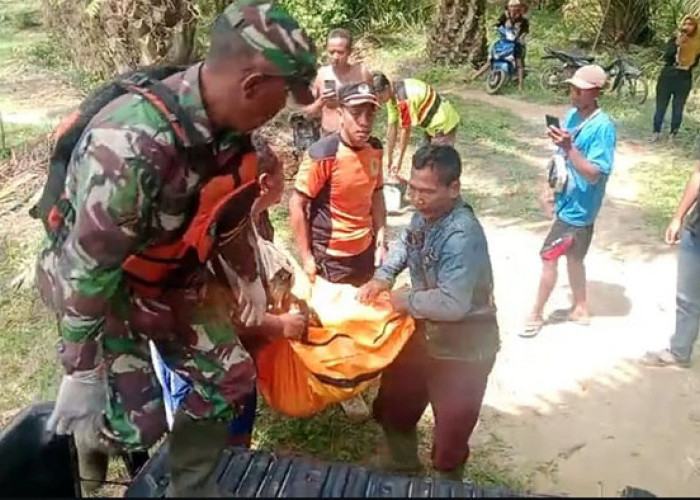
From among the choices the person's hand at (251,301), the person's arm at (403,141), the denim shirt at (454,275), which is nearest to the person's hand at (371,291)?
the denim shirt at (454,275)

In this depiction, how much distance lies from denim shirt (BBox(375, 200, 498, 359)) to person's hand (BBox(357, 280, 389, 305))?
0.16 m

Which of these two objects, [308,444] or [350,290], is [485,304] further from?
[308,444]

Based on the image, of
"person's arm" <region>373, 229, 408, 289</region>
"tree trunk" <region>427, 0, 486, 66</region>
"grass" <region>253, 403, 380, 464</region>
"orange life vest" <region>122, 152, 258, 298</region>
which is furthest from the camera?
"tree trunk" <region>427, 0, 486, 66</region>

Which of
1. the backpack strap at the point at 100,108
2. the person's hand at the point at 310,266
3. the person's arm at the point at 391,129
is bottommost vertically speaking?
the person's arm at the point at 391,129

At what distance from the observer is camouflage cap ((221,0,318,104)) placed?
1992 millimetres

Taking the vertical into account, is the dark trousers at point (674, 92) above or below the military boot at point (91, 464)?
below

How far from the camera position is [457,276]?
286 centimetres

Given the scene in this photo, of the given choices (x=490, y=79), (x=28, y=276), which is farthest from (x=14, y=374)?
(x=490, y=79)

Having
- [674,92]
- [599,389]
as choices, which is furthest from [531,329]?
[674,92]

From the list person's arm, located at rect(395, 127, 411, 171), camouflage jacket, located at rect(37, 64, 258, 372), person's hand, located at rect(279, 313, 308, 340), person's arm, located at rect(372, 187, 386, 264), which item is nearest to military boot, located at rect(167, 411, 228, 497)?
camouflage jacket, located at rect(37, 64, 258, 372)

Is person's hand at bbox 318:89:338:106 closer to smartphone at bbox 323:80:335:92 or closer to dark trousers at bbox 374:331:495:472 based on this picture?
smartphone at bbox 323:80:335:92

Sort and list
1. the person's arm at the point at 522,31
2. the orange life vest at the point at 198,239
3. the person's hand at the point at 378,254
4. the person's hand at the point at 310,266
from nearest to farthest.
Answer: the orange life vest at the point at 198,239
the person's hand at the point at 310,266
the person's hand at the point at 378,254
the person's arm at the point at 522,31

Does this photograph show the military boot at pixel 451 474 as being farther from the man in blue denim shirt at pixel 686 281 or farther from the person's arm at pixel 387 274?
the man in blue denim shirt at pixel 686 281

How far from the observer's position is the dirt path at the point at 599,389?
3.69 meters
